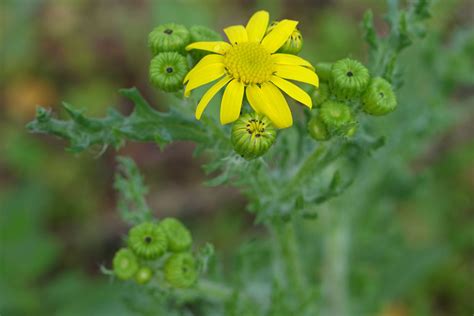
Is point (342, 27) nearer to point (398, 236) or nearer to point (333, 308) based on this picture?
point (398, 236)

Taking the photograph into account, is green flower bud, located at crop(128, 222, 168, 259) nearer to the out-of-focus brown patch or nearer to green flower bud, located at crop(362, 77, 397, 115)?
green flower bud, located at crop(362, 77, 397, 115)

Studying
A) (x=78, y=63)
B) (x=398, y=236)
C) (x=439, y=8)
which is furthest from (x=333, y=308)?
(x=78, y=63)

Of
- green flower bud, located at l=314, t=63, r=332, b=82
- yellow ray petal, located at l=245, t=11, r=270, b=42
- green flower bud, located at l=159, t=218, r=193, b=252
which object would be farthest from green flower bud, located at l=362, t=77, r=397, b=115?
green flower bud, located at l=159, t=218, r=193, b=252

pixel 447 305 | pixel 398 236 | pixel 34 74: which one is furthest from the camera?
pixel 34 74

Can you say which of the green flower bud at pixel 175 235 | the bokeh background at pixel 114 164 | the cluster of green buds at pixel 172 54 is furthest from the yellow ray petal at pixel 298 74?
the bokeh background at pixel 114 164

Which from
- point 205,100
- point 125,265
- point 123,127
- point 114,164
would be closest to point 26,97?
point 114,164

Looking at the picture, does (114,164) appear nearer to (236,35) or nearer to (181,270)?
(181,270)
